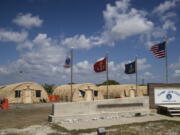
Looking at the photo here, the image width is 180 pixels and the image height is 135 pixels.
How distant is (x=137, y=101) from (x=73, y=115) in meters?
4.84

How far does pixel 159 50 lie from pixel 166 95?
433 cm

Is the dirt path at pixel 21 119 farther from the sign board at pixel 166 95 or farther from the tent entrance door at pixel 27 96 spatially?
the tent entrance door at pixel 27 96

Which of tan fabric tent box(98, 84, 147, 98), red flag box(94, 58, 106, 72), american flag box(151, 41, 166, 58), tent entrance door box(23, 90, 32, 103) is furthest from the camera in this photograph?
tan fabric tent box(98, 84, 147, 98)

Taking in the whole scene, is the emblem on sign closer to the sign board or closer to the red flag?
the sign board

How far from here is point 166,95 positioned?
18.4m

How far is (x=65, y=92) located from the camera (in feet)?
130

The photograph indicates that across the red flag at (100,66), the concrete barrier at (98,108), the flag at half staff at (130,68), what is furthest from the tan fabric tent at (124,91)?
the concrete barrier at (98,108)

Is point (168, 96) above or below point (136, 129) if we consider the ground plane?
above

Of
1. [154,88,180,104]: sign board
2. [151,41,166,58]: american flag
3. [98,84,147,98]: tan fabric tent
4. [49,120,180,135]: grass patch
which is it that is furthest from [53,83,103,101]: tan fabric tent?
[49,120,180,135]: grass patch

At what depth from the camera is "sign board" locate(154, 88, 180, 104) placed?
18203 millimetres

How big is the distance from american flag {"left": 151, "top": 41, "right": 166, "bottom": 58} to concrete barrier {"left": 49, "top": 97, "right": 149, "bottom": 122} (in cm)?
555


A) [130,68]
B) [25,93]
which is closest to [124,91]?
[25,93]

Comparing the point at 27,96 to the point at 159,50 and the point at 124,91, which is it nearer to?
the point at 124,91

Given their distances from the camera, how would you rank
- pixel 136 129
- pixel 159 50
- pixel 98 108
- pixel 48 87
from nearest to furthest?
pixel 136 129
pixel 98 108
pixel 159 50
pixel 48 87
